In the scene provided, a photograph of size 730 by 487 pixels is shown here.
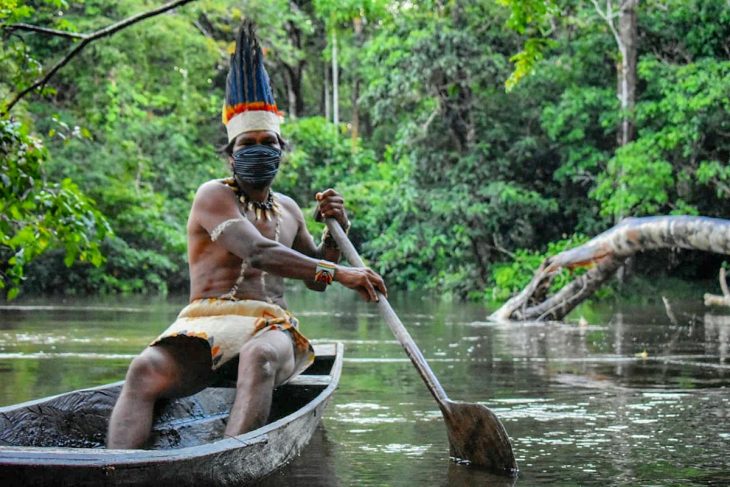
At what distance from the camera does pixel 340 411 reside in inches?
290

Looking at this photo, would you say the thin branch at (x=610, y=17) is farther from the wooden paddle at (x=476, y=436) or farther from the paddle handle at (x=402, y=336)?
the wooden paddle at (x=476, y=436)

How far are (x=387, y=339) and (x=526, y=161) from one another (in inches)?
543

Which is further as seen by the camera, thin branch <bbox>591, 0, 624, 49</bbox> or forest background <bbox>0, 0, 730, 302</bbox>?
thin branch <bbox>591, 0, 624, 49</bbox>

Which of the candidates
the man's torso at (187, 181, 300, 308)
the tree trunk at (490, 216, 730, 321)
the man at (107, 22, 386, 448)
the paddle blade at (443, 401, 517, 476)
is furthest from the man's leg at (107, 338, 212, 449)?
the tree trunk at (490, 216, 730, 321)

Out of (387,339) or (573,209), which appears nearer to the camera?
(387,339)

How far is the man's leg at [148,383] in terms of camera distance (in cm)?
499

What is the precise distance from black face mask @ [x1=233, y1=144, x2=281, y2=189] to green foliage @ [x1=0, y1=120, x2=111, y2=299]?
1.71 metres

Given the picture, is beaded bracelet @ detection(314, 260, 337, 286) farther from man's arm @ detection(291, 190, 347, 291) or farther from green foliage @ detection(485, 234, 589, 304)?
green foliage @ detection(485, 234, 589, 304)

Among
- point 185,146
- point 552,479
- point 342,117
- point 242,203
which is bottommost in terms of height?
point 552,479

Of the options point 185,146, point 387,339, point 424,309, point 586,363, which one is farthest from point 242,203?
point 185,146

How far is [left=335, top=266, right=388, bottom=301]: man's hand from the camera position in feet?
17.7

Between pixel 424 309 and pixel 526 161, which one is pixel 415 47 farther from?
pixel 424 309

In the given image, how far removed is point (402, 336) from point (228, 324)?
1.08m

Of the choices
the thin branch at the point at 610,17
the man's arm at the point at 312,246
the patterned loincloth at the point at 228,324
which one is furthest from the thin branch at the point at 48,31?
the thin branch at the point at 610,17
